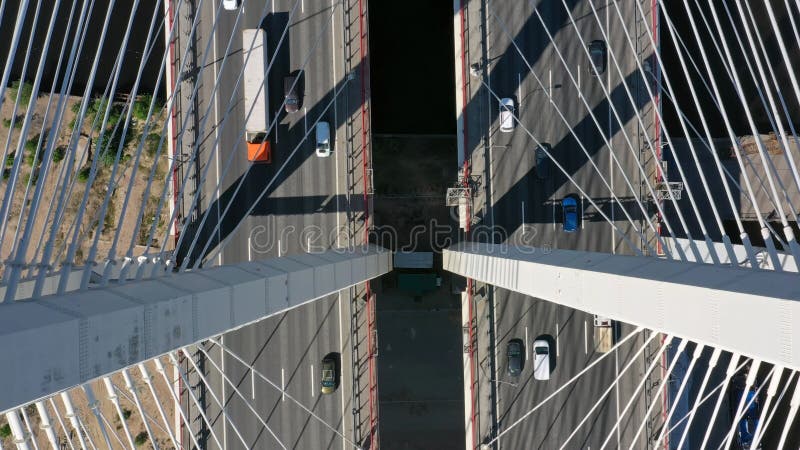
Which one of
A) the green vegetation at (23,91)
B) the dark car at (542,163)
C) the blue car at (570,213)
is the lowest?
the blue car at (570,213)

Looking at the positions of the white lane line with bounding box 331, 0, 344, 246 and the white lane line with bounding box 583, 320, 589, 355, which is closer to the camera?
the white lane line with bounding box 331, 0, 344, 246

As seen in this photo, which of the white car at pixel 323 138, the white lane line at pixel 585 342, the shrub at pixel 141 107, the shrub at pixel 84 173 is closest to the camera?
the white car at pixel 323 138

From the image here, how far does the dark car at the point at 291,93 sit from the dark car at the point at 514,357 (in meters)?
17.4

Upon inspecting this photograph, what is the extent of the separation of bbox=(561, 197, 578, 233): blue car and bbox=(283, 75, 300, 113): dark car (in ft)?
50.8

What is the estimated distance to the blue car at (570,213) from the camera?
28.3 metres

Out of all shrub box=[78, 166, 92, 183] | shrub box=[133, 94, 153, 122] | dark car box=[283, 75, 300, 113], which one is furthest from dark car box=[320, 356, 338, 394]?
shrub box=[78, 166, 92, 183]

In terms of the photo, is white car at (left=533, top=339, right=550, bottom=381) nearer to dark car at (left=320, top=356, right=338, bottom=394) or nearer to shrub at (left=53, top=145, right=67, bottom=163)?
dark car at (left=320, top=356, right=338, bottom=394)

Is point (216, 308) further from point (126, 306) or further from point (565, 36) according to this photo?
point (565, 36)

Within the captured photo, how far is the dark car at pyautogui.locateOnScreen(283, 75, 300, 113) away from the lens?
27.8 meters

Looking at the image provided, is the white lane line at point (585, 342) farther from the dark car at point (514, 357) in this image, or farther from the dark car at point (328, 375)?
the dark car at point (328, 375)

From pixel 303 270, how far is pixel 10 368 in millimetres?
8570

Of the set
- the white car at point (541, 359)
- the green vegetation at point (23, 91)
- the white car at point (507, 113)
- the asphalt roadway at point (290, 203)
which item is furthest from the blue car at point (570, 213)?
the green vegetation at point (23, 91)

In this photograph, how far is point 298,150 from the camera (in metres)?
28.4

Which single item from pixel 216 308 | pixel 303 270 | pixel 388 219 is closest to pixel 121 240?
pixel 388 219
